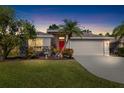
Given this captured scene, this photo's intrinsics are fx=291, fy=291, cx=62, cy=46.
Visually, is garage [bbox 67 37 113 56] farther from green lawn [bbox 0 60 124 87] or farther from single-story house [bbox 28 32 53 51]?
green lawn [bbox 0 60 124 87]

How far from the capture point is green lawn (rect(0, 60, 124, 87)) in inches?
549

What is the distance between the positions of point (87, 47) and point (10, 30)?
9822mm

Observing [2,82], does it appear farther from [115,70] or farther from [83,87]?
[115,70]

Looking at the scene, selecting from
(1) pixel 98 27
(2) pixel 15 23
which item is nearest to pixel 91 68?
(2) pixel 15 23

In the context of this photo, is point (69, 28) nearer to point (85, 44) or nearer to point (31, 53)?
point (85, 44)

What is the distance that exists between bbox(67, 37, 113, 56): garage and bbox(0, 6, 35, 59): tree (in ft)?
23.7

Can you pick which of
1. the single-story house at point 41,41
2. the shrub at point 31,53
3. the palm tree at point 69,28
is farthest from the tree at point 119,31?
the shrub at point 31,53

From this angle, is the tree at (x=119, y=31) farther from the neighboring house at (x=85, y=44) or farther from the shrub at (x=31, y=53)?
the shrub at (x=31, y=53)

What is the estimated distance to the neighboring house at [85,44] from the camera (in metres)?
30.3

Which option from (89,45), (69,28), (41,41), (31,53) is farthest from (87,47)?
(31,53)

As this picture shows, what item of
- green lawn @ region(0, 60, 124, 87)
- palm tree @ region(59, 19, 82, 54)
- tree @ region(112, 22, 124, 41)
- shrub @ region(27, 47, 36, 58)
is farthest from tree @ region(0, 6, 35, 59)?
tree @ region(112, 22, 124, 41)

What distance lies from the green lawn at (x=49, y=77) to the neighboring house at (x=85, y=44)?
1175 cm

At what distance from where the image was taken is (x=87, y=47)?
101ft

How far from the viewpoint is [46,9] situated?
1208 inches
